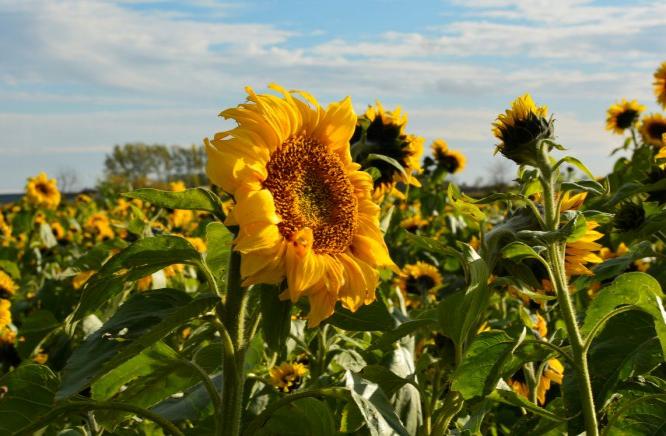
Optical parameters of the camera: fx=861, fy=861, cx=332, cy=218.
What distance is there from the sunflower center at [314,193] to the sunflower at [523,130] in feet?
1.14

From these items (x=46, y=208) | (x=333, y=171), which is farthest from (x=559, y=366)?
(x=46, y=208)

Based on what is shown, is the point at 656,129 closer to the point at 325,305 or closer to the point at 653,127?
the point at 653,127

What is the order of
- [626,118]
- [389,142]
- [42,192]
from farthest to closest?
1. [42,192]
2. [626,118]
3. [389,142]

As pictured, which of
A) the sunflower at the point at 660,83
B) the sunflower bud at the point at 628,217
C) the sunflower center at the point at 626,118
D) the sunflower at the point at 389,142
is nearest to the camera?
the sunflower at the point at 389,142

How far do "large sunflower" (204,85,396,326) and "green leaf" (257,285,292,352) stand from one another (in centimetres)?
3

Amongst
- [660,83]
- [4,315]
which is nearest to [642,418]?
[4,315]

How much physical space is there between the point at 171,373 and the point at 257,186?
337 mm

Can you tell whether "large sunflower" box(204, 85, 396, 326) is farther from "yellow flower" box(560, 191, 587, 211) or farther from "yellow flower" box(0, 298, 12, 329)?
"yellow flower" box(0, 298, 12, 329)

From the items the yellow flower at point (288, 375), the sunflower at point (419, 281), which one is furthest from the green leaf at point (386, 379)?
the sunflower at point (419, 281)

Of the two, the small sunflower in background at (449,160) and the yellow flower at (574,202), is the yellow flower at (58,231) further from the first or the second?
the yellow flower at (574,202)

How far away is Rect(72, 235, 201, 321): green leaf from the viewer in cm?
120

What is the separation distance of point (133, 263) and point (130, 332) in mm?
107

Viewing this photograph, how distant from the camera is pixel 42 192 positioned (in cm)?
720

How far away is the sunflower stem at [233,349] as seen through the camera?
128 cm
